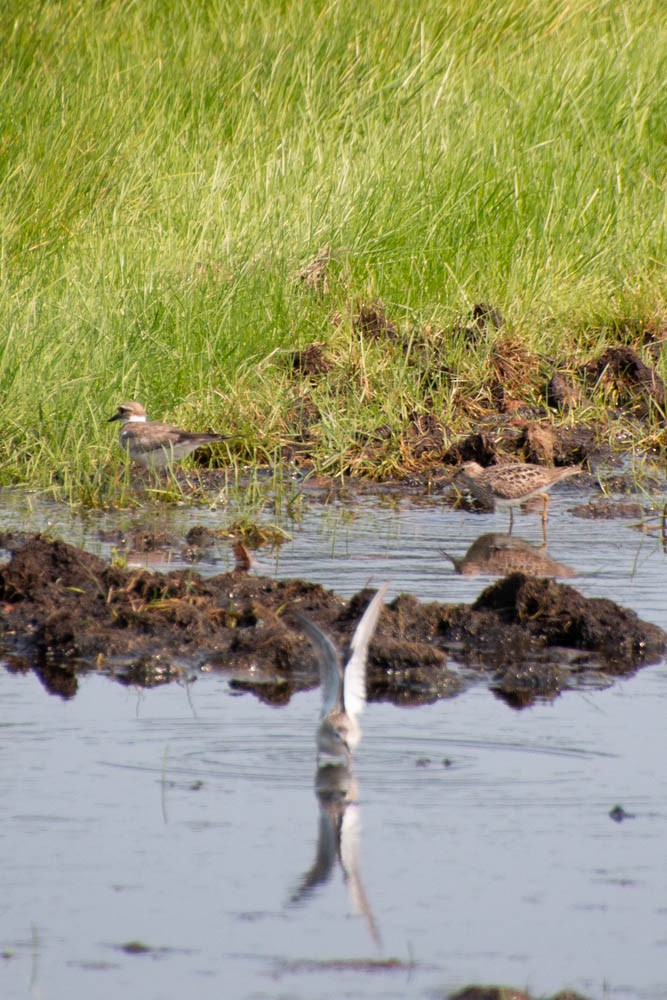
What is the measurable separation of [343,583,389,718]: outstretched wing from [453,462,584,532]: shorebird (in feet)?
14.3

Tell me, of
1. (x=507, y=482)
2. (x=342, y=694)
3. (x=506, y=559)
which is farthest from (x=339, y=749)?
(x=507, y=482)

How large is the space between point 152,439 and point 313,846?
17.7ft

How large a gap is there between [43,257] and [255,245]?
1655 mm

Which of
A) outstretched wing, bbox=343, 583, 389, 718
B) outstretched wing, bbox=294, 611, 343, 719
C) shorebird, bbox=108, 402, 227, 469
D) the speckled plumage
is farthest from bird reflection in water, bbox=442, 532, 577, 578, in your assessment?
outstretched wing, bbox=294, 611, 343, 719

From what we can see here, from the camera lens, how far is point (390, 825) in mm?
4938

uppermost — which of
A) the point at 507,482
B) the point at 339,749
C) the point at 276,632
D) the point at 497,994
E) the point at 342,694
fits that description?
the point at 497,994

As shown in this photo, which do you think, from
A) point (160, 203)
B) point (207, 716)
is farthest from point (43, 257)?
point (207, 716)

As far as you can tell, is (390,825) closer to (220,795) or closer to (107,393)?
(220,795)

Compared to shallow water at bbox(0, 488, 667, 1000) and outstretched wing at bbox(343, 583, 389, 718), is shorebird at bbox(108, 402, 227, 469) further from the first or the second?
outstretched wing at bbox(343, 583, 389, 718)

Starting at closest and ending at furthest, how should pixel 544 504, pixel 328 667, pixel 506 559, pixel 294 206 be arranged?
pixel 328 667, pixel 506 559, pixel 544 504, pixel 294 206

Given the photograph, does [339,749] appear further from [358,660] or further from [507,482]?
[507,482]

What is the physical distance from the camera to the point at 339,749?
17.3 ft

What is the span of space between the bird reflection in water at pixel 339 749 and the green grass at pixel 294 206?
15.4ft

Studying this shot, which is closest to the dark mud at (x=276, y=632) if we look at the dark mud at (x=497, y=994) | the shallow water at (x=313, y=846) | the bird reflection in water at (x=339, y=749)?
the shallow water at (x=313, y=846)
